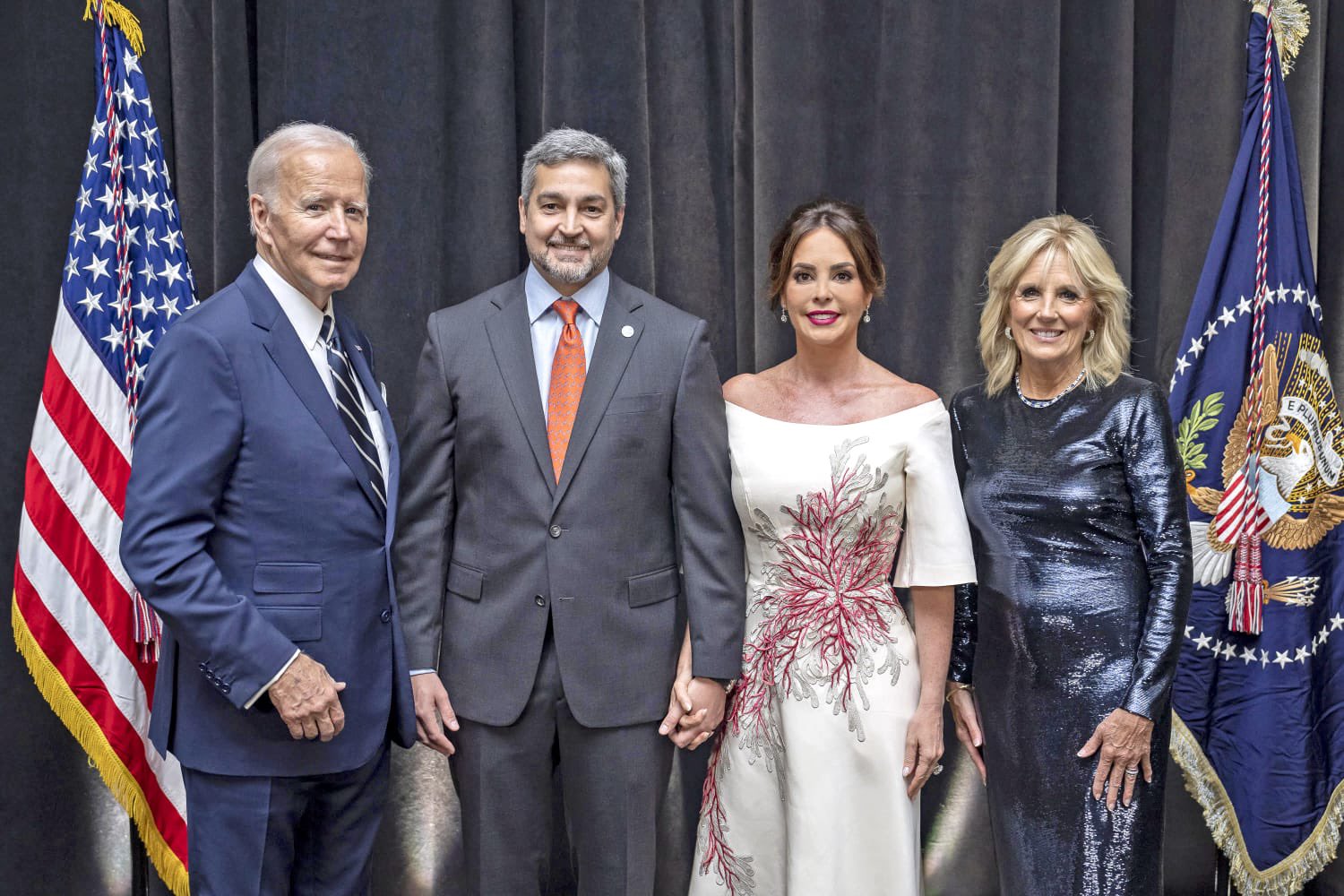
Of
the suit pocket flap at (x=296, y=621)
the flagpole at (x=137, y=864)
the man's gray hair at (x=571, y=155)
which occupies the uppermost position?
the man's gray hair at (x=571, y=155)

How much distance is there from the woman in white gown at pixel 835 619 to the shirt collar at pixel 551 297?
0.37 m

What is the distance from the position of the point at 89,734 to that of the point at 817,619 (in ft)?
5.53

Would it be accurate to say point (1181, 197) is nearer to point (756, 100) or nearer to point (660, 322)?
point (756, 100)

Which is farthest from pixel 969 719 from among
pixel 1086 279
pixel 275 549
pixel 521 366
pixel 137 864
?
pixel 137 864

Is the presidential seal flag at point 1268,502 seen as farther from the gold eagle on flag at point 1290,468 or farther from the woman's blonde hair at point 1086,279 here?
the woman's blonde hair at point 1086,279

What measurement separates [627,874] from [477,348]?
1.01 metres

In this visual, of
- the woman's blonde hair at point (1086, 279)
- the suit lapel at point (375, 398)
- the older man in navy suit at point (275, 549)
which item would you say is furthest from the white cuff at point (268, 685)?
the woman's blonde hair at point (1086, 279)

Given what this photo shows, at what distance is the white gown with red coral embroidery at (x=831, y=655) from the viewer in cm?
206

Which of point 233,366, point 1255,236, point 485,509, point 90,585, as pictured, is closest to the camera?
point 233,366

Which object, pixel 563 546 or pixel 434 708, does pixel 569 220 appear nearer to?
pixel 563 546

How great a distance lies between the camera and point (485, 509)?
6.57ft

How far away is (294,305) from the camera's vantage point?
1858mm

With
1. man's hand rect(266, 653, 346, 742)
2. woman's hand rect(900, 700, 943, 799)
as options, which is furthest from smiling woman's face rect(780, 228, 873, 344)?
man's hand rect(266, 653, 346, 742)

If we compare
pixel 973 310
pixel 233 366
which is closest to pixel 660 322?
pixel 233 366
